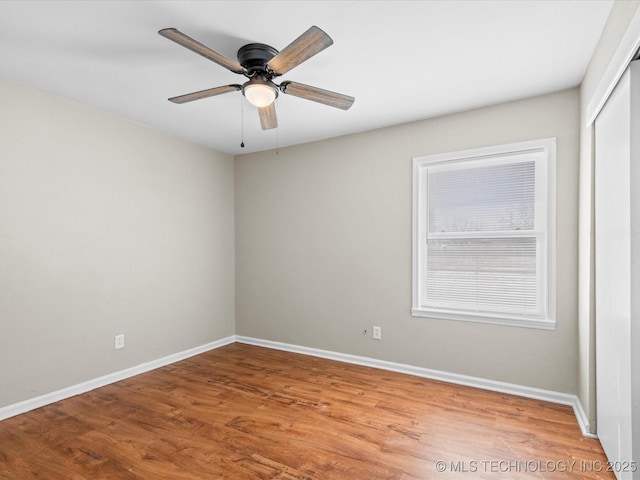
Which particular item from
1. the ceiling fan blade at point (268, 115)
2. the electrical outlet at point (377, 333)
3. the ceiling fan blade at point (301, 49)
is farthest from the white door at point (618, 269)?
the ceiling fan blade at point (268, 115)

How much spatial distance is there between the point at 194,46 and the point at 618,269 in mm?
2441

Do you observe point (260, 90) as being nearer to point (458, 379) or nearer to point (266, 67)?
point (266, 67)

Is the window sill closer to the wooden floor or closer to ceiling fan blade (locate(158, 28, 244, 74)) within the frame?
the wooden floor

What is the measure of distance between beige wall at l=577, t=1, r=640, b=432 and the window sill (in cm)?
27

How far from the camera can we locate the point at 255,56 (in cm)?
212

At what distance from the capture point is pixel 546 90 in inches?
108

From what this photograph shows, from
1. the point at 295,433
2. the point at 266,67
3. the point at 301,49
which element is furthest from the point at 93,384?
the point at 301,49

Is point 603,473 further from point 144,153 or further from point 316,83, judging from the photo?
point 144,153

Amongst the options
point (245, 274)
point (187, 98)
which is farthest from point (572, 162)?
point (245, 274)

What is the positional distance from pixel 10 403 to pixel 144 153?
7.73 ft

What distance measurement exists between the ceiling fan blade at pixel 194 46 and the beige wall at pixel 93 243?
181cm

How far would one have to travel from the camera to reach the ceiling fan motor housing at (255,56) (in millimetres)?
2104

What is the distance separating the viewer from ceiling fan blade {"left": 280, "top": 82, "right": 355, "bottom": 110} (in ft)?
7.16

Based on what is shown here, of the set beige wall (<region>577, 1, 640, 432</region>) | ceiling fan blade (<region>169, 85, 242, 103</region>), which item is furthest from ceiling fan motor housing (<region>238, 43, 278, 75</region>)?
beige wall (<region>577, 1, 640, 432</region>)
